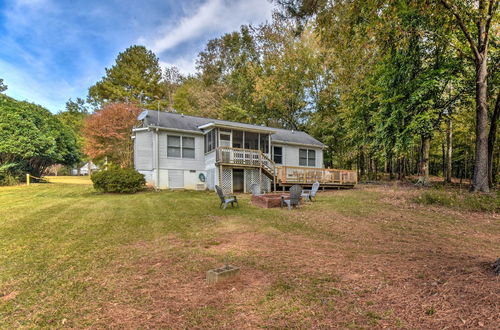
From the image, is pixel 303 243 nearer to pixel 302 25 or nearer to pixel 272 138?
pixel 302 25

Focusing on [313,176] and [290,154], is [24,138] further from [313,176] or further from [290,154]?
[313,176]

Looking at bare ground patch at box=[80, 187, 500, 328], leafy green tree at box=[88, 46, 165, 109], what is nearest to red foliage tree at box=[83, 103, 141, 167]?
leafy green tree at box=[88, 46, 165, 109]

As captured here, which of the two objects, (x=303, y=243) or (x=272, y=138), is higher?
(x=272, y=138)

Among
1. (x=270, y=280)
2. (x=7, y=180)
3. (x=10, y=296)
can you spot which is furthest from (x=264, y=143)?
(x=7, y=180)

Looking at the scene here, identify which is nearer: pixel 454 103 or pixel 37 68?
pixel 454 103

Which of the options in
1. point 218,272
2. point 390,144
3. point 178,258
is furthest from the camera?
point 390,144

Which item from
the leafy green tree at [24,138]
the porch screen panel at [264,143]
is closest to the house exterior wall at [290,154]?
the porch screen panel at [264,143]

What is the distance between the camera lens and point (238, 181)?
16.6 m

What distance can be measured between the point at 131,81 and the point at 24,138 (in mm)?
15949

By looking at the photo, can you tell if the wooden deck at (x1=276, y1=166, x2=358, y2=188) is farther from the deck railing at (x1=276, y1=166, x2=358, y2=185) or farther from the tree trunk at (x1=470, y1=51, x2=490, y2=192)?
the tree trunk at (x1=470, y1=51, x2=490, y2=192)

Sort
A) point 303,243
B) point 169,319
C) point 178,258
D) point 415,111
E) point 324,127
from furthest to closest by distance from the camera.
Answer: point 324,127
point 415,111
point 303,243
point 178,258
point 169,319

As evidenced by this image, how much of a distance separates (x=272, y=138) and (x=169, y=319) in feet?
54.3

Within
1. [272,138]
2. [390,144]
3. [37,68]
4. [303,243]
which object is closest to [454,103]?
[390,144]

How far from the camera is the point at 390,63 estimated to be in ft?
49.2
